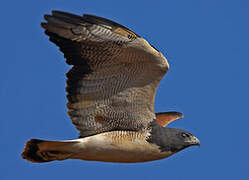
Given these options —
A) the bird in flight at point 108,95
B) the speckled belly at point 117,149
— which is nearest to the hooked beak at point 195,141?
the bird in flight at point 108,95

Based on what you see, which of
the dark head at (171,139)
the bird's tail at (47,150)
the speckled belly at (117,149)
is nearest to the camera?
the bird's tail at (47,150)

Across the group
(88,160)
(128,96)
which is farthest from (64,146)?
(128,96)

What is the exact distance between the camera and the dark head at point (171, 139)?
12695 millimetres

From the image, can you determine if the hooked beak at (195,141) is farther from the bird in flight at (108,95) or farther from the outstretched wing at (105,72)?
the outstretched wing at (105,72)

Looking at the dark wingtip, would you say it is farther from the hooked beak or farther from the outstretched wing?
the hooked beak

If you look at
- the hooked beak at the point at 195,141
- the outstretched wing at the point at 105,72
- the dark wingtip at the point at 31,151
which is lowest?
the dark wingtip at the point at 31,151

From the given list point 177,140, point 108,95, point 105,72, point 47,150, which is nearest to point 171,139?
point 177,140

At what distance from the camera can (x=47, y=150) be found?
12359 millimetres

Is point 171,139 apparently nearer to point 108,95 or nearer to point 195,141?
point 195,141

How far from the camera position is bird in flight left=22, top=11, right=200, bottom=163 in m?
12.0

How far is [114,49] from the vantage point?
12.3 meters

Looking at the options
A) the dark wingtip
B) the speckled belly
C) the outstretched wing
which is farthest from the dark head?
the dark wingtip

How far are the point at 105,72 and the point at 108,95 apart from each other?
492mm

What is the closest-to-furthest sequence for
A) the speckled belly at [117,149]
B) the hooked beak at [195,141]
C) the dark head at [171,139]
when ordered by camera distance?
1. the speckled belly at [117,149]
2. the dark head at [171,139]
3. the hooked beak at [195,141]
